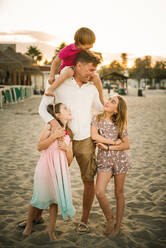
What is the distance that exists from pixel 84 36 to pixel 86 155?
1.33 meters

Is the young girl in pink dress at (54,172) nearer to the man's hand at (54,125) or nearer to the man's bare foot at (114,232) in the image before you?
the man's hand at (54,125)

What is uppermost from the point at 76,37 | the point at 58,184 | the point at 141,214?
the point at 76,37

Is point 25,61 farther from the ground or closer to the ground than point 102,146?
farther from the ground

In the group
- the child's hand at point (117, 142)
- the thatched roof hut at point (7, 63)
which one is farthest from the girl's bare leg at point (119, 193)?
the thatched roof hut at point (7, 63)

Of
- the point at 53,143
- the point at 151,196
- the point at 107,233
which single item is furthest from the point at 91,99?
the point at 151,196

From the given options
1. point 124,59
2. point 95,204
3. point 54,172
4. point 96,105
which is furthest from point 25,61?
point 124,59

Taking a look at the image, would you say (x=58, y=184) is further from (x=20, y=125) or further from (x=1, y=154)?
(x=20, y=125)

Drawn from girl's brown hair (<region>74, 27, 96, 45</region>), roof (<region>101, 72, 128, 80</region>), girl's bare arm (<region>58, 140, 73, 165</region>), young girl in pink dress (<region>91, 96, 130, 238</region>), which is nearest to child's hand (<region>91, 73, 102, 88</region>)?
young girl in pink dress (<region>91, 96, 130, 238</region>)

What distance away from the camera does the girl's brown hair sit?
2986 millimetres

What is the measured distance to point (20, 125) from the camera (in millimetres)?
11711

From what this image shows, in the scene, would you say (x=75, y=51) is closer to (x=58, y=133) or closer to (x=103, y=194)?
(x=58, y=133)

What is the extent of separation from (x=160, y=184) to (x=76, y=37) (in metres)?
3.18

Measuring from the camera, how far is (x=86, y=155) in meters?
3.14

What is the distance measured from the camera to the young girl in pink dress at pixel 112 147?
10.3 ft
